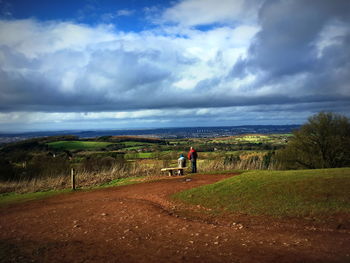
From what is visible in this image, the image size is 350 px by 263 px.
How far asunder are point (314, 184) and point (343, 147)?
18.9 m

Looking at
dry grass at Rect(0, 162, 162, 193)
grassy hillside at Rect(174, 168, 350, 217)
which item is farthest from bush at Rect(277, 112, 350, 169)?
grassy hillside at Rect(174, 168, 350, 217)

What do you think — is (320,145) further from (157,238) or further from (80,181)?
(157,238)

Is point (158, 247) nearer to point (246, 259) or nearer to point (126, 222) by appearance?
point (246, 259)

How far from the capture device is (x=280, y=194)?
13312 mm

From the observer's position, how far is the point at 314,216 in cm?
1088

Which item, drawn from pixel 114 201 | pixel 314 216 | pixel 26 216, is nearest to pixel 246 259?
pixel 314 216

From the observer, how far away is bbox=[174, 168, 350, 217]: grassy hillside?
37.9ft

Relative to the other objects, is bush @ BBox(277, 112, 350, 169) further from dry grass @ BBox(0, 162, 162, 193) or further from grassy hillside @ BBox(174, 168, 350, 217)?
grassy hillside @ BBox(174, 168, 350, 217)

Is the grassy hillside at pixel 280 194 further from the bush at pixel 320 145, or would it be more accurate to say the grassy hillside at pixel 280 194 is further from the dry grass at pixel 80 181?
the bush at pixel 320 145

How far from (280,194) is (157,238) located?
6826 millimetres

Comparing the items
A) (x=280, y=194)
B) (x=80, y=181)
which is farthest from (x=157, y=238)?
(x=80, y=181)

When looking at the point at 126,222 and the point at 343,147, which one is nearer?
the point at 126,222

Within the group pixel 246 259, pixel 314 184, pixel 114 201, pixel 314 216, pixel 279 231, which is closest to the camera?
pixel 246 259

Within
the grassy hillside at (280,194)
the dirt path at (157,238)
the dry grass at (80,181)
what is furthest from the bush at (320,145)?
the dirt path at (157,238)
